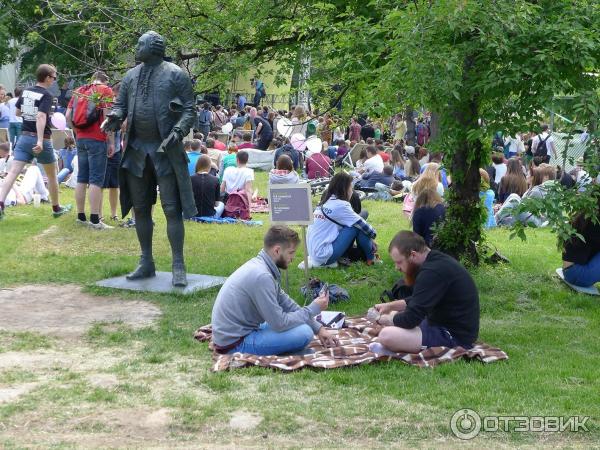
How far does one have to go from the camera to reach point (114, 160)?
12.7 metres

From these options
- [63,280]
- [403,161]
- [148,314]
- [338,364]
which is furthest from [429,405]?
[403,161]

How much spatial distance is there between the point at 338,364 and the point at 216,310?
39.5 inches

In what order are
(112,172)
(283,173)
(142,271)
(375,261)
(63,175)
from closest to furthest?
1. (142,271)
2. (375,261)
3. (112,172)
4. (283,173)
5. (63,175)

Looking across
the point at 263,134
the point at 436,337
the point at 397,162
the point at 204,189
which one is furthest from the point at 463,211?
the point at 263,134

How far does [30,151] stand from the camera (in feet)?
40.7

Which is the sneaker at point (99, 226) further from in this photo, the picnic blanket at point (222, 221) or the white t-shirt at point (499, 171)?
the white t-shirt at point (499, 171)

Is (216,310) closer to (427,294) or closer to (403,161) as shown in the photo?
(427,294)

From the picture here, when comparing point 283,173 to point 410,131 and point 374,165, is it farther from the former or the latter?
point 410,131

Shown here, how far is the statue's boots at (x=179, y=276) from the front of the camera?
8.99m

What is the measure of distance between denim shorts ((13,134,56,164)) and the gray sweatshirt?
6.45 m

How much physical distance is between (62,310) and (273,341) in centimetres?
261

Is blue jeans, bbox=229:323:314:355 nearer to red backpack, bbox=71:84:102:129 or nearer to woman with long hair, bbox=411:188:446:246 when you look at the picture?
woman with long hair, bbox=411:188:446:246

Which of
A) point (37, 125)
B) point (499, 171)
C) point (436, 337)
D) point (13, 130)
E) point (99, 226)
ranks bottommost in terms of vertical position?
point (436, 337)

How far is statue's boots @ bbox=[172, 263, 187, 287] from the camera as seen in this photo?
899 cm
